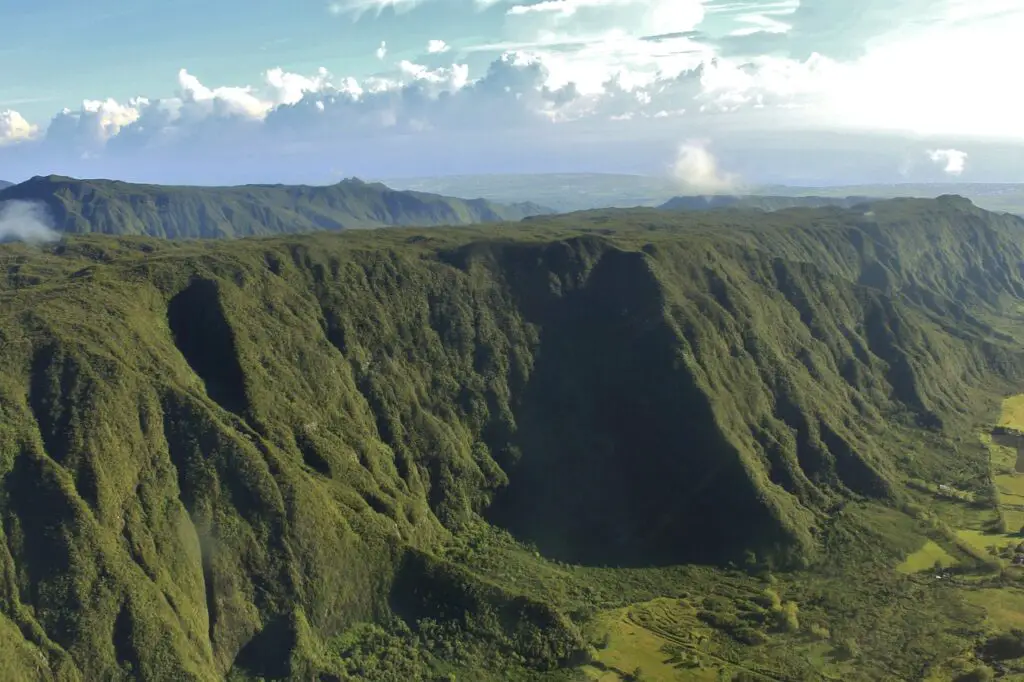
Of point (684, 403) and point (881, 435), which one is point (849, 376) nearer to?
point (881, 435)

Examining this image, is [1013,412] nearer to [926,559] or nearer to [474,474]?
[926,559]

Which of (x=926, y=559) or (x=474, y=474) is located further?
(x=474, y=474)

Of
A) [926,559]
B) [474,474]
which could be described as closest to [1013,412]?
[926,559]

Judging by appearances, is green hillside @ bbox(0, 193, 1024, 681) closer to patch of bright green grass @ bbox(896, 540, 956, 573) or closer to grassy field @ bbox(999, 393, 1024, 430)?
patch of bright green grass @ bbox(896, 540, 956, 573)

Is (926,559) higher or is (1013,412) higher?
(1013,412)

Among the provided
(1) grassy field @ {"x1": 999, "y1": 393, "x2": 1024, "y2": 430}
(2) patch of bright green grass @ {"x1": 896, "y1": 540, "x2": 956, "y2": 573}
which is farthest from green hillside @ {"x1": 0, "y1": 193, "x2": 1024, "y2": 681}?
(1) grassy field @ {"x1": 999, "y1": 393, "x2": 1024, "y2": 430}

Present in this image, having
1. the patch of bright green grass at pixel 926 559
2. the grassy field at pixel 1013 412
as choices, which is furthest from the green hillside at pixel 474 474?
the grassy field at pixel 1013 412

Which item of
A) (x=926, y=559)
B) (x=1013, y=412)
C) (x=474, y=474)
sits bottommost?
(x=926, y=559)

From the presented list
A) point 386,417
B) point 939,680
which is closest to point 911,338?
point 939,680

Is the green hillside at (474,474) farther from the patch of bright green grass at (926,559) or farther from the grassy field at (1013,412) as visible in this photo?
the grassy field at (1013,412)
